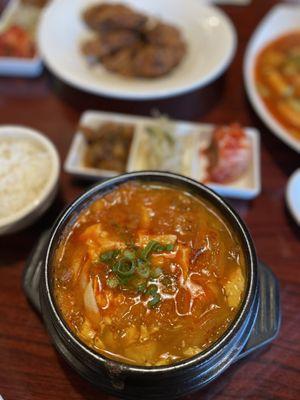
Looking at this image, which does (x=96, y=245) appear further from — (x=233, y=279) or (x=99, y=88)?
(x=99, y=88)

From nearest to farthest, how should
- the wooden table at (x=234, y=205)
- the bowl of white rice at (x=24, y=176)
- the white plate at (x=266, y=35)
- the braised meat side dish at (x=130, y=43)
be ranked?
the wooden table at (x=234, y=205) < the bowl of white rice at (x=24, y=176) < the white plate at (x=266, y=35) < the braised meat side dish at (x=130, y=43)

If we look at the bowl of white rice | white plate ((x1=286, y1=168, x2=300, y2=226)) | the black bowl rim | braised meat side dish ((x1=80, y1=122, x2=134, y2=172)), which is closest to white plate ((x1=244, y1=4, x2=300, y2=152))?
white plate ((x1=286, y1=168, x2=300, y2=226))

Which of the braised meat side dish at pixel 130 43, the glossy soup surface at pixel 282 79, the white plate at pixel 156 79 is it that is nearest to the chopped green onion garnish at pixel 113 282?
the white plate at pixel 156 79

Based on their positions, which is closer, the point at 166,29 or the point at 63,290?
the point at 63,290

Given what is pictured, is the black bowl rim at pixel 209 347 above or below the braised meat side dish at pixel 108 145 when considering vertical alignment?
above

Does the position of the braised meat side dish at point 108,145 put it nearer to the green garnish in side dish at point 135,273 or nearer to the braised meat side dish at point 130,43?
the braised meat side dish at point 130,43

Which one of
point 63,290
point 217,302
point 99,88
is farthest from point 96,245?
point 99,88

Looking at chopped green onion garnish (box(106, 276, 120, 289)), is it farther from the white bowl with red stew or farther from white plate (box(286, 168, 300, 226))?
white plate (box(286, 168, 300, 226))
